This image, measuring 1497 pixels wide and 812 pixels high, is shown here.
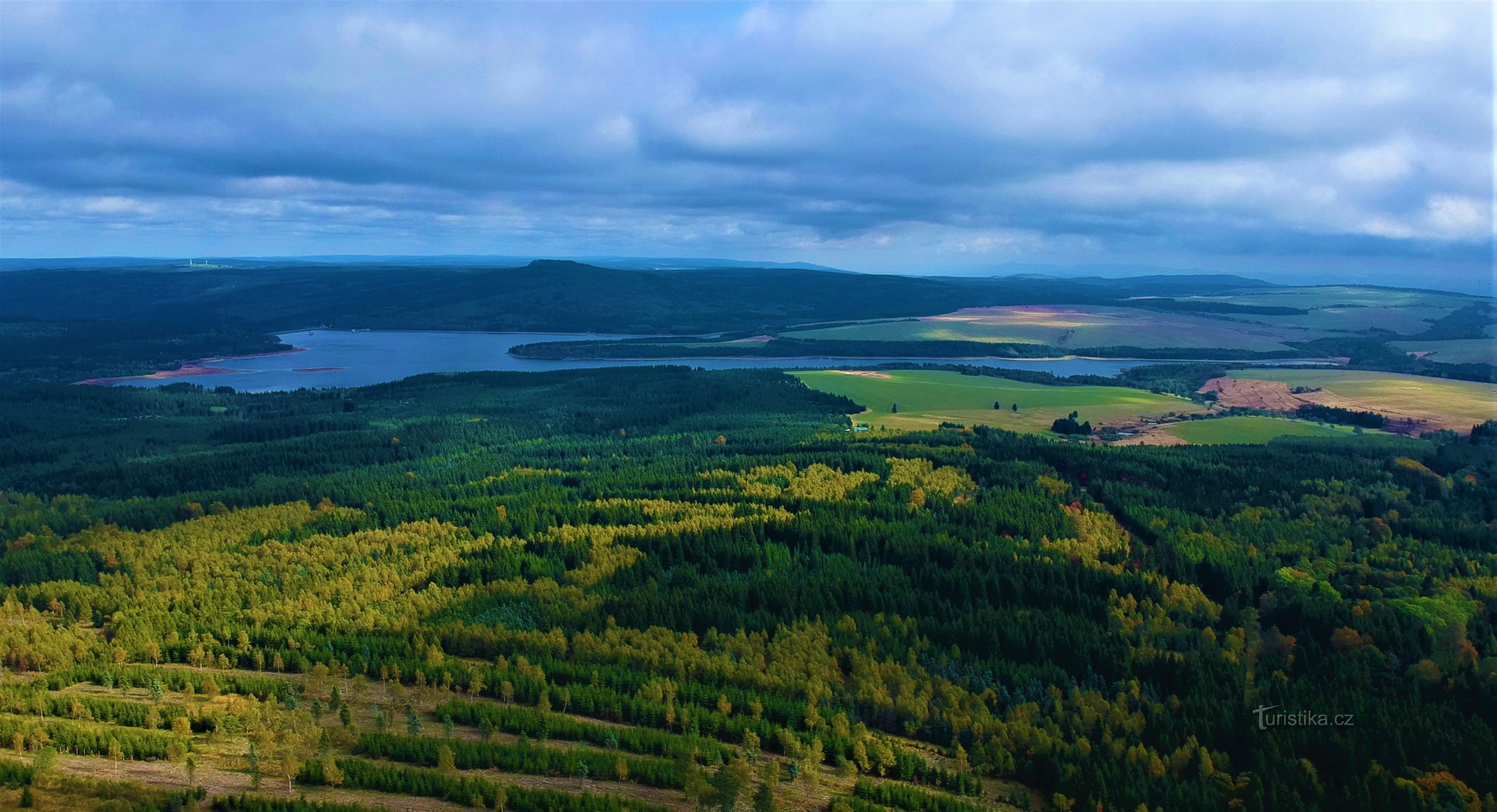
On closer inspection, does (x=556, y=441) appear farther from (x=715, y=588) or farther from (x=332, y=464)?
(x=715, y=588)

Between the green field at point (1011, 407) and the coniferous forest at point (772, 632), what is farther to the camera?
the green field at point (1011, 407)

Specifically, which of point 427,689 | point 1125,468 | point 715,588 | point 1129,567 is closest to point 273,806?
point 427,689

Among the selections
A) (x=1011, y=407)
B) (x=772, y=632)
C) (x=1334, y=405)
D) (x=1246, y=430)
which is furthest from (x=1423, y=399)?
(x=772, y=632)

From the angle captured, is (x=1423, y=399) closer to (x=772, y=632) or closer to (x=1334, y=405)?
(x=1334, y=405)

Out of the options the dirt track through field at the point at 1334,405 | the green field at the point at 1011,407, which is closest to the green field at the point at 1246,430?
the dirt track through field at the point at 1334,405

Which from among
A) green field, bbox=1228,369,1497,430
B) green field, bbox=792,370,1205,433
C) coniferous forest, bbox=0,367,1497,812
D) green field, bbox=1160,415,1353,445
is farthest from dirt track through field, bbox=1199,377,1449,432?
coniferous forest, bbox=0,367,1497,812

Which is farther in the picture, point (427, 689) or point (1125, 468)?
point (1125, 468)

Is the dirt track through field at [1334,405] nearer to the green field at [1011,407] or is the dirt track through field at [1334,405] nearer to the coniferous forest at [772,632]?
the green field at [1011,407]
